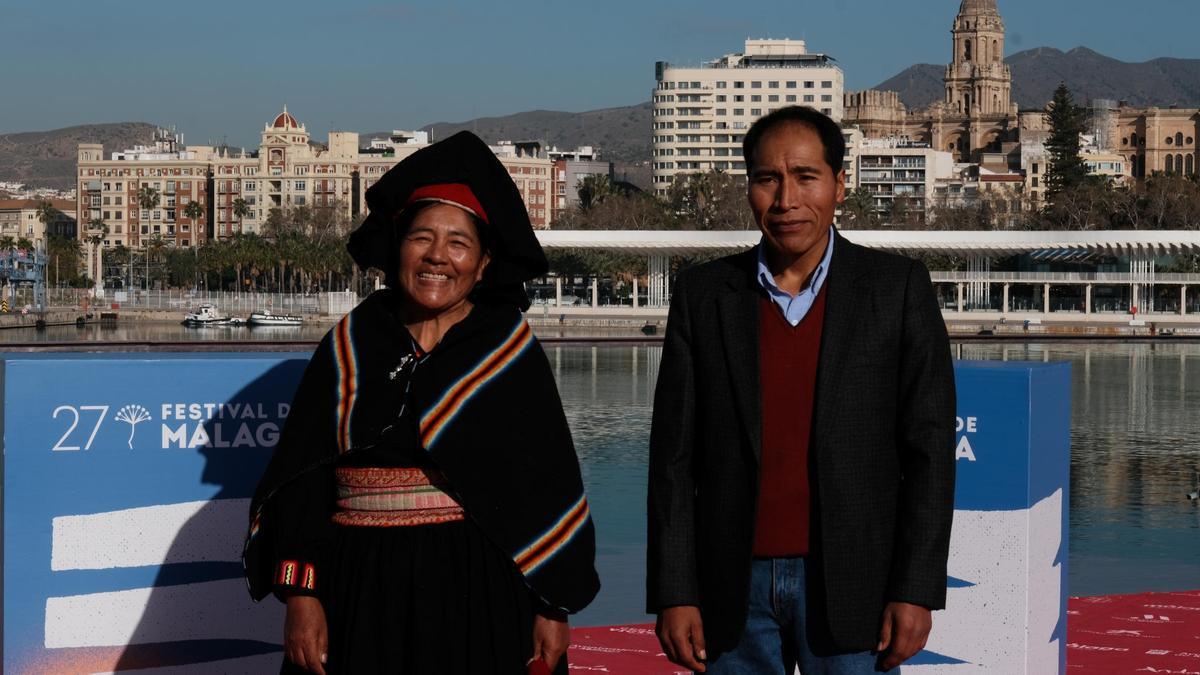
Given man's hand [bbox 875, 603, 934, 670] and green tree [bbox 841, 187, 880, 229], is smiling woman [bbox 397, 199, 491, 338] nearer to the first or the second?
man's hand [bbox 875, 603, 934, 670]

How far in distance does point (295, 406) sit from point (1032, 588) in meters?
2.01

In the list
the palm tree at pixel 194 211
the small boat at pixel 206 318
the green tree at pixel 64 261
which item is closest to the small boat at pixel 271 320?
the small boat at pixel 206 318

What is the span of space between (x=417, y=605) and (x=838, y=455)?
29.0 inches

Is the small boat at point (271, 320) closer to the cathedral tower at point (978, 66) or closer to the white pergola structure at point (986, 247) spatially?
the white pergola structure at point (986, 247)

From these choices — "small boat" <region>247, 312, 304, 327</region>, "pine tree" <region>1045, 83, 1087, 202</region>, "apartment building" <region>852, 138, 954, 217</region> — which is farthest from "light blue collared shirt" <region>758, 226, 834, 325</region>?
"apartment building" <region>852, 138, 954, 217</region>

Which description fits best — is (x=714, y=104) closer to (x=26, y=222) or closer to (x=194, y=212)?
(x=194, y=212)

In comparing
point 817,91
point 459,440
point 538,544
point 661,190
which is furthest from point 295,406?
point 817,91

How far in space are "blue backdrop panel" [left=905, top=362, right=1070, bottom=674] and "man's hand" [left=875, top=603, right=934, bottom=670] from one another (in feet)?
4.29

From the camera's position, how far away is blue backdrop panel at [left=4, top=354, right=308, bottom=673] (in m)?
4.00

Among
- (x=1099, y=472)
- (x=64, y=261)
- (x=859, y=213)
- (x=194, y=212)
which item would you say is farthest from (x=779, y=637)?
(x=194, y=212)

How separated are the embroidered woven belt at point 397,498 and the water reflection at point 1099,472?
507 cm

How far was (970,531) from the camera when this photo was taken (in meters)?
4.16

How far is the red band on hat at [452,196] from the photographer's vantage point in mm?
3021

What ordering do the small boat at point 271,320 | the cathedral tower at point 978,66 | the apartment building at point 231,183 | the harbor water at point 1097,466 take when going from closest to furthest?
1. the harbor water at point 1097,466
2. the small boat at point 271,320
3. the apartment building at point 231,183
4. the cathedral tower at point 978,66
